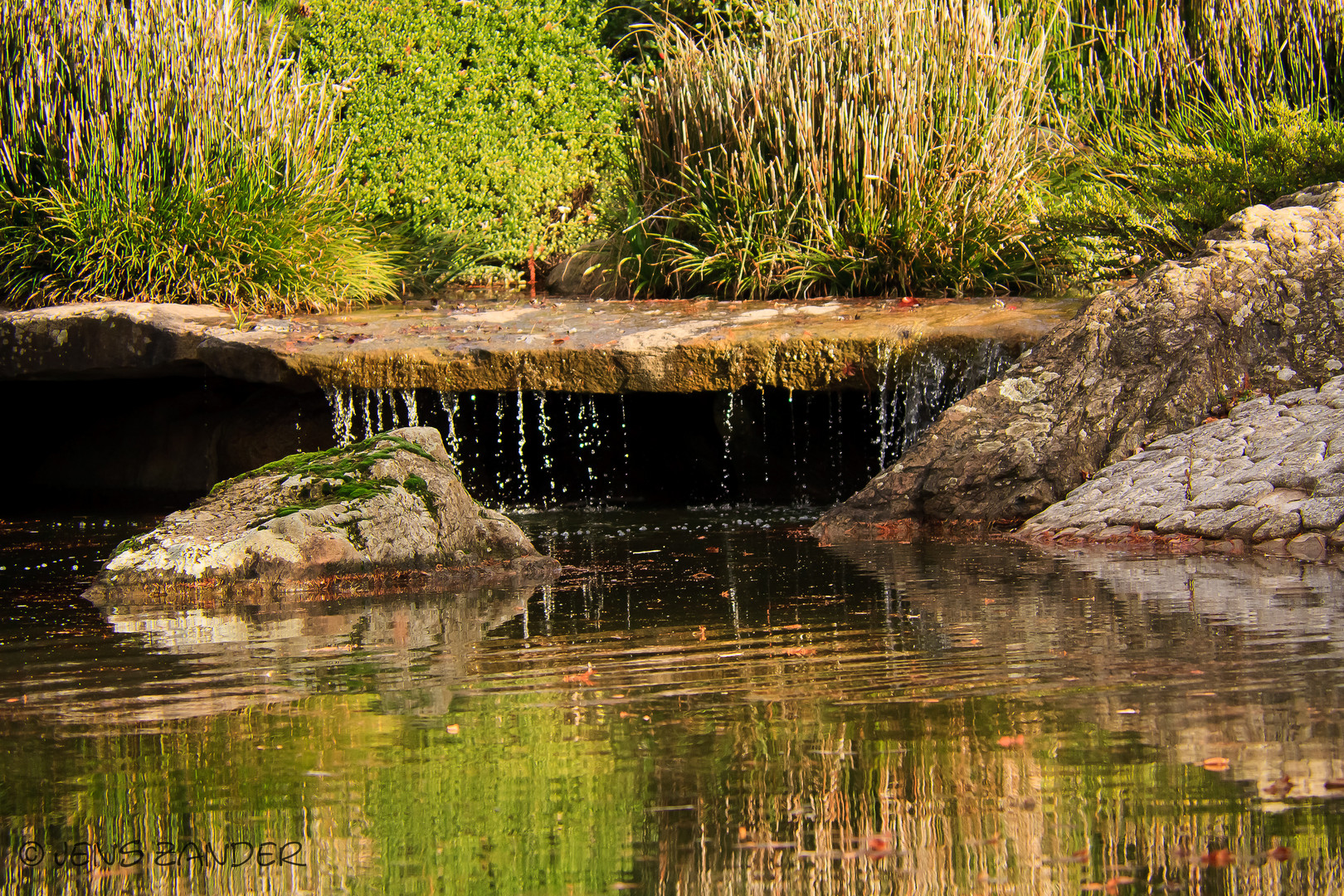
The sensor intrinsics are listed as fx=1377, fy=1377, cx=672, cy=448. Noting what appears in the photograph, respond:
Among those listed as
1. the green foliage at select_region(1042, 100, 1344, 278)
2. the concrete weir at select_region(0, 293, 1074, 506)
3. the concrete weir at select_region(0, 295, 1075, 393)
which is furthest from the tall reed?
the concrete weir at select_region(0, 293, 1074, 506)

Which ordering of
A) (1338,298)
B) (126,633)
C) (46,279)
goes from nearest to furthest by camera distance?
1. (126,633)
2. (1338,298)
3. (46,279)

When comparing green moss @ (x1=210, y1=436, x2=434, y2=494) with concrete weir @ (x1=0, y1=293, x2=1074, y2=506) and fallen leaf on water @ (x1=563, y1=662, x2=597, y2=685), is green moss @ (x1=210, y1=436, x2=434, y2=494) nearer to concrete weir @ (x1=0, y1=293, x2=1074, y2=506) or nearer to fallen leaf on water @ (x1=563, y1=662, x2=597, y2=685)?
concrete weir @ (x1=0, y1=293, x2=1074, y2=506)

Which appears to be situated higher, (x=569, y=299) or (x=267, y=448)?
(x=569, y=299)

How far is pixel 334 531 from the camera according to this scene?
5582 mm

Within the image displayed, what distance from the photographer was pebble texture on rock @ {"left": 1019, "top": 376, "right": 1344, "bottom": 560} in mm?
5223

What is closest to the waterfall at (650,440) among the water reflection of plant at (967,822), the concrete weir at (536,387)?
the concrete weir at (536,387)

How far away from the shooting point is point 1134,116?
1095 cm

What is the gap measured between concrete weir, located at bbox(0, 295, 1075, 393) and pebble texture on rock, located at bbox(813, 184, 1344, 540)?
27.6 inches

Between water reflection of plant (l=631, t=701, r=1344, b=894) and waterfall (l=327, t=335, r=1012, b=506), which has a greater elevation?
waterfall (l=327, t=335, r=1012, b=506)

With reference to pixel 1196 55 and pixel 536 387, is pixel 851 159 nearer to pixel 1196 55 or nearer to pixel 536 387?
pixel 536 387

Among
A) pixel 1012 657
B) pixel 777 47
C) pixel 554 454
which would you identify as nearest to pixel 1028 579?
pixel 1012 657

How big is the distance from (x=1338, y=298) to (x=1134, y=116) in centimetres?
478

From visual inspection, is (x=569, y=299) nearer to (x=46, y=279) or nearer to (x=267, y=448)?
(x=267, y=448)

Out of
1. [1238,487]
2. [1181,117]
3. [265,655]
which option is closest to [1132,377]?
[1238,487]
